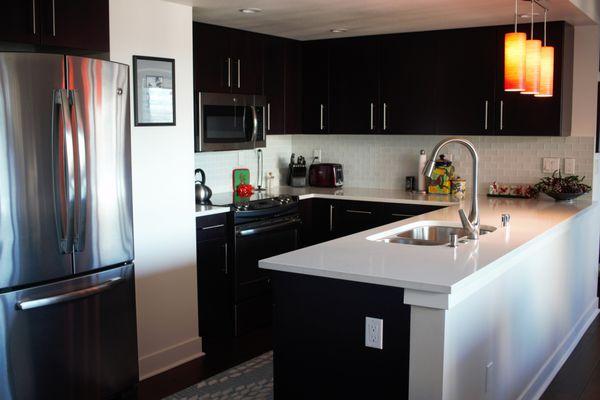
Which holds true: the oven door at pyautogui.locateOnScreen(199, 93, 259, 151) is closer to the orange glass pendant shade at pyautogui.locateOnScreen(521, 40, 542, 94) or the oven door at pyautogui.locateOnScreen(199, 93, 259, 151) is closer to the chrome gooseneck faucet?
the chrome gooseneck faucet

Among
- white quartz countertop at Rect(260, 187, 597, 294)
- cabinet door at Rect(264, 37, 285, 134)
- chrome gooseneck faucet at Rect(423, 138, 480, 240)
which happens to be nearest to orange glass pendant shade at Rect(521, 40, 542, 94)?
chrome gooseneck faucet at Rect(423, 138, 480, 240)

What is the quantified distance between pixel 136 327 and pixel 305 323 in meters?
1.33

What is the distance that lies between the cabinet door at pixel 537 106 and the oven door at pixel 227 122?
6.15 ft

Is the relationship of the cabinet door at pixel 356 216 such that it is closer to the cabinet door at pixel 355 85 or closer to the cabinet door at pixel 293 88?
the cabinet door at pixel 355 85

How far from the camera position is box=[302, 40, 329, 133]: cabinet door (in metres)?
5.95

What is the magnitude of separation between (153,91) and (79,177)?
96 centimetres

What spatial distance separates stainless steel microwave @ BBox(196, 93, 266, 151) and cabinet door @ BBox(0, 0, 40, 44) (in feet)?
5.30

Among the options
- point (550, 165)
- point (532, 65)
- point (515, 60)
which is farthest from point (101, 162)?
point (550, 165)

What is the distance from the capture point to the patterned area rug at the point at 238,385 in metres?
3.84

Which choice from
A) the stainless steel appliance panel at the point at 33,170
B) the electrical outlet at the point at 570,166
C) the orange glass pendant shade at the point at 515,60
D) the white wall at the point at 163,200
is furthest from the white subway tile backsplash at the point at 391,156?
the stainless steel appliance panel at the point at 33,170

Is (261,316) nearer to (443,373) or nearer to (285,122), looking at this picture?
(285,122)

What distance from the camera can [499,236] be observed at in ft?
11.7

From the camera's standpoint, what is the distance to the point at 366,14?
185 inches

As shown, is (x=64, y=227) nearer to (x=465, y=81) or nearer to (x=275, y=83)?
(x=275, y=83)
